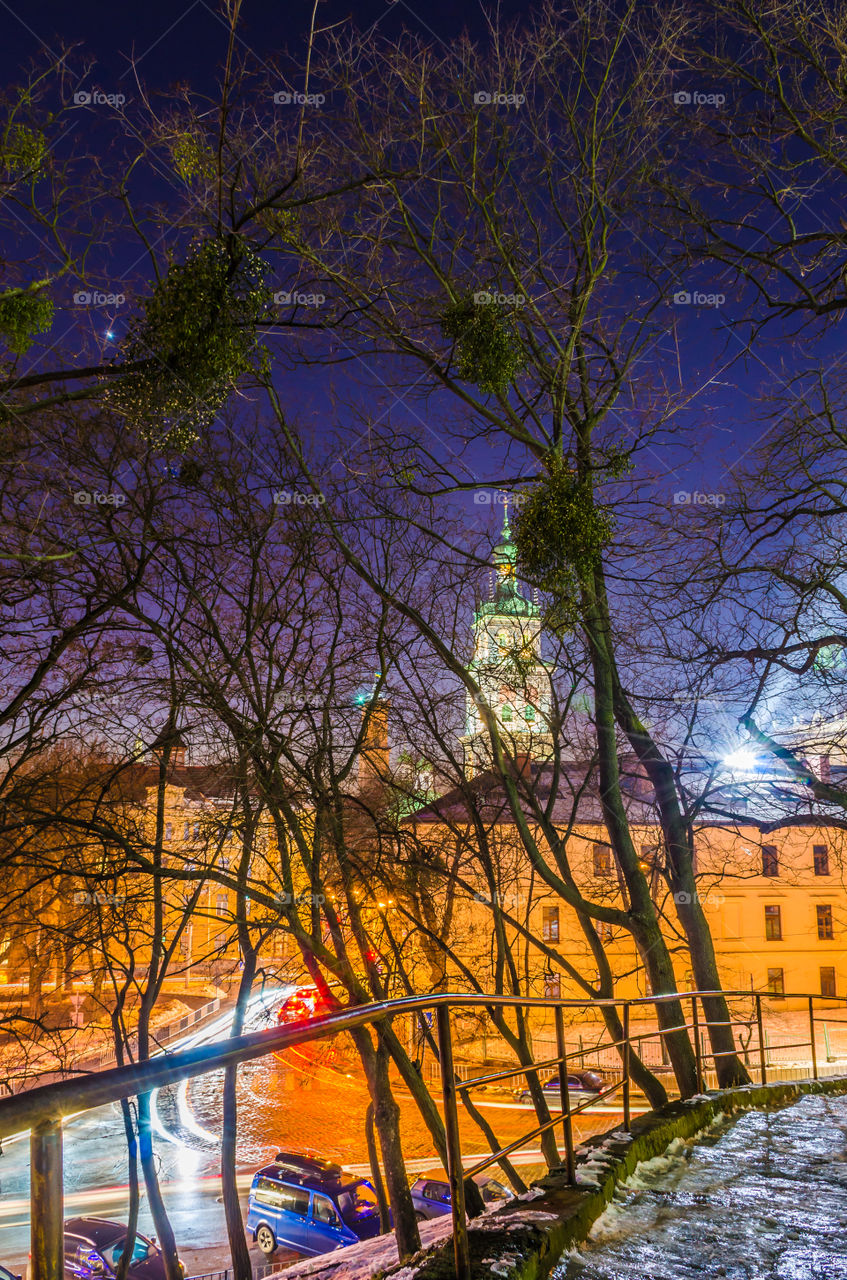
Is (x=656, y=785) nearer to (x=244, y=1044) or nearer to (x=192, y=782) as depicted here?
(x=192, y=782)

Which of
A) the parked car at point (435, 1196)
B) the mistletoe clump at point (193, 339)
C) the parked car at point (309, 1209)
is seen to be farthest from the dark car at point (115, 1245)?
the mistletoe clump at point (193, 339)

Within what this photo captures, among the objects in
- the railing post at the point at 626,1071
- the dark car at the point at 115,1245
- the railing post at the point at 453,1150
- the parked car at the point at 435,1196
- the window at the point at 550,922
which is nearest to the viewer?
the railing post at the point at 453,1150

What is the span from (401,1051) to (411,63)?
8.90m

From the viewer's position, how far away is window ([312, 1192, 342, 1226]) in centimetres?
1465

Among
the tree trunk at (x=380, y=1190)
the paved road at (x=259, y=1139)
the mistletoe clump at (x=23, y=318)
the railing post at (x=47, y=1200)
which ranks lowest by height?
the paved road at (x=259, y=1139)

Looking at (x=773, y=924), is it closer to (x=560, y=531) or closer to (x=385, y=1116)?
(x=385, y=1116)

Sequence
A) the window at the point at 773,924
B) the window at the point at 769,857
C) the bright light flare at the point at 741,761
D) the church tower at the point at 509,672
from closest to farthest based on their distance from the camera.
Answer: the church tower at the point at 509,672
the bright light flare at the point at 741,761
the window at the point at 769,857
the window at the point at 773,924

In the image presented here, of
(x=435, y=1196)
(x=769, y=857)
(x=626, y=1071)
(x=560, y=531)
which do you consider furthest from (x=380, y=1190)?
(x=560, y=531)

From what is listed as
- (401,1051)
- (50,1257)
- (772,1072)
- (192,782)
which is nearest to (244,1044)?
(50,1257)

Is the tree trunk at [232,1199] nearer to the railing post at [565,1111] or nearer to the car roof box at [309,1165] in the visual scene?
the railing post at [565,1111]

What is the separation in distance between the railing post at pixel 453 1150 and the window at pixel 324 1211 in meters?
14.9

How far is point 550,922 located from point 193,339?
32.6 meters

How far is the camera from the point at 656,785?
33.5 feet

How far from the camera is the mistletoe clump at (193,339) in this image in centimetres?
454
